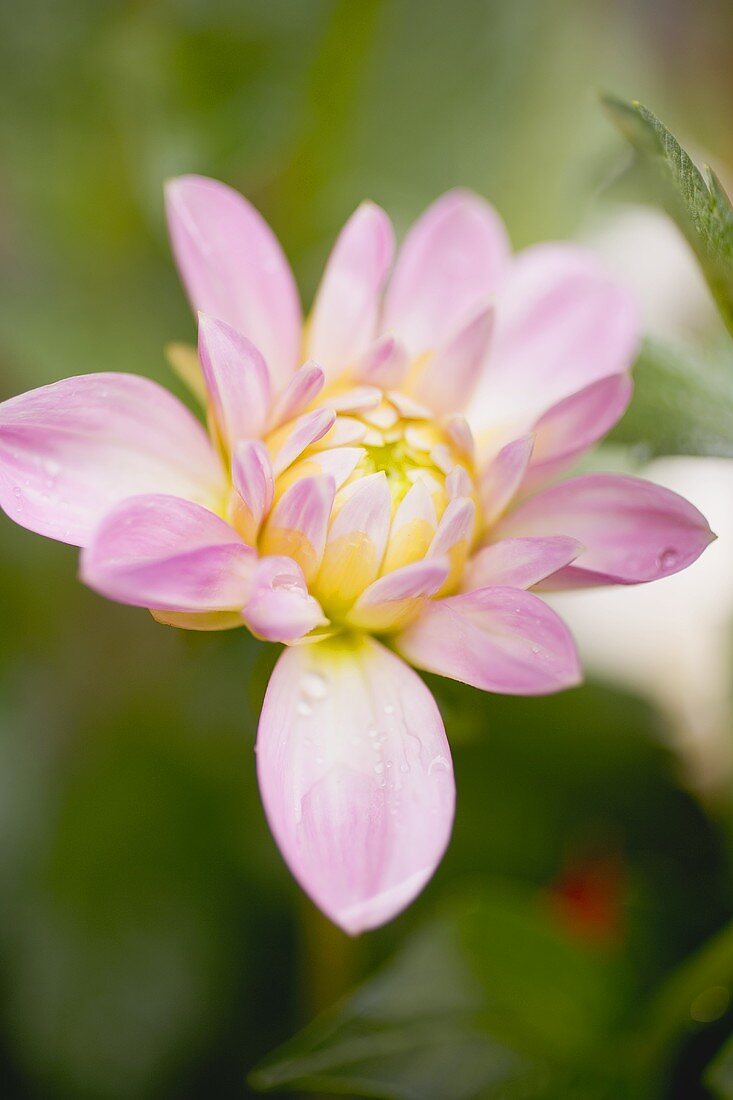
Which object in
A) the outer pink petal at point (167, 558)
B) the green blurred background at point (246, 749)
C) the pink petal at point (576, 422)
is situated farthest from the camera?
the green blurred background at point (246, 749)

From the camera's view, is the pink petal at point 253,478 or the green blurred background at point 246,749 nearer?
the pink petal at point 253,478

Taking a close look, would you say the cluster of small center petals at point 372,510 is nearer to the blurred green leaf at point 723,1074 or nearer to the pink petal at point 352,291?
the pink petal at point 352,291

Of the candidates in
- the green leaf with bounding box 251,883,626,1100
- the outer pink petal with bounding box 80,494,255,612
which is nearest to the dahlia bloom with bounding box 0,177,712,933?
the outer pink petal with bounding box 80,494,255,612

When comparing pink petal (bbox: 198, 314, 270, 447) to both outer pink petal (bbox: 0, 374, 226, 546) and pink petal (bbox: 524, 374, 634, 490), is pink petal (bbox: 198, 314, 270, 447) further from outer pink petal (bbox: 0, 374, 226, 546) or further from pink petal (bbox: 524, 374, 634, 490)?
pink petal (bbox: 524, 374, 634, 490)

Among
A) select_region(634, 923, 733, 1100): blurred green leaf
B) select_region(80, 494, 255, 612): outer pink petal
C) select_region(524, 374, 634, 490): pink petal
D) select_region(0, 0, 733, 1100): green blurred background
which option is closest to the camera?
select_region(80, 494, 255, 612): outer pink petal

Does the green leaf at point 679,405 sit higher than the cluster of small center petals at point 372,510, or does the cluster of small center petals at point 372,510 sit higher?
the green leaf at point 679,405

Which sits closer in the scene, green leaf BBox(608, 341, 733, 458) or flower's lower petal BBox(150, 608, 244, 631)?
flower's lower petal BBox(150, 608, 244, 631)

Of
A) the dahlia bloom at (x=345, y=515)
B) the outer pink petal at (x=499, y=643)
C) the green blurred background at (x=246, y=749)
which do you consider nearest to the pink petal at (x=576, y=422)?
the dahlia bloom at (x=345, y=515)
